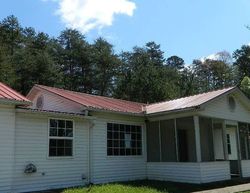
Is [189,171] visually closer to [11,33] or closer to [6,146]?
[6,146]

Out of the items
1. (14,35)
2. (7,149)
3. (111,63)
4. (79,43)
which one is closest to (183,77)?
(111,63)

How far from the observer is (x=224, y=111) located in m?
18.6

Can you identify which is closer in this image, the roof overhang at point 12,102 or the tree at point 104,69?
the roof overhang at point 12,102

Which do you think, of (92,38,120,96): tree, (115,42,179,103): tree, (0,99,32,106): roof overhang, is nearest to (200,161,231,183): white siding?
(0,99,32,106): roof overhang

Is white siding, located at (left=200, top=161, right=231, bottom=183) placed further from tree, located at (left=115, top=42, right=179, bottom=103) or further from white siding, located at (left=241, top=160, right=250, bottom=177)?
tree, located at (left=115, top=42, right=179, bottom=103)

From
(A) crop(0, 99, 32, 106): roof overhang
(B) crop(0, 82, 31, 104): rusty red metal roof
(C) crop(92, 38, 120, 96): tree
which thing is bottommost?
(A) crop(0, 99, 32, 106): roof overhang

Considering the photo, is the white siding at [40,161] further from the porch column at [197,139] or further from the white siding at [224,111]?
the white siding at [224,111]

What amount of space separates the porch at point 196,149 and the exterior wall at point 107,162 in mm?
919

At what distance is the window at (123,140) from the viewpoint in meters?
16.8

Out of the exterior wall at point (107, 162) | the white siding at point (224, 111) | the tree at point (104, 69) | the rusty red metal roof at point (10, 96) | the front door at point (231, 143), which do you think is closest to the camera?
the rusty red metal roof at point (10, 96)

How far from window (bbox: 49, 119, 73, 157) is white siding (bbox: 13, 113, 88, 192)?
0.22m

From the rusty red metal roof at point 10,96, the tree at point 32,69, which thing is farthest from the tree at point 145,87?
the rusty red metal roof at point 10,96

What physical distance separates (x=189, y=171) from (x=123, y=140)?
11.0 feet

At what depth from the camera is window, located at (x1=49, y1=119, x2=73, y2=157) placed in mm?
14156
